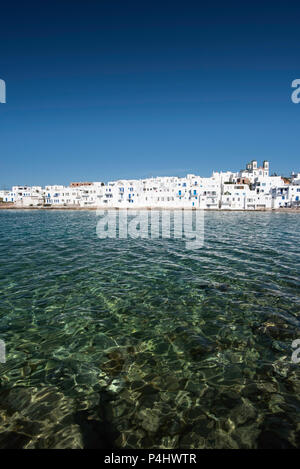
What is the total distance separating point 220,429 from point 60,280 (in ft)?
30.9

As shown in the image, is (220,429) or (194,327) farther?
(194,327)

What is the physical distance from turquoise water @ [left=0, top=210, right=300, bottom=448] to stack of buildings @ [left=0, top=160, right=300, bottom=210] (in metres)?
93.1

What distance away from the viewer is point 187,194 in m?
102

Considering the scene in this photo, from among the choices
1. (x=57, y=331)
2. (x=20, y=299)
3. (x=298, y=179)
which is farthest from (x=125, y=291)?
(x=298, y=179)

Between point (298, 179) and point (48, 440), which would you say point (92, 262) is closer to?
point (48, 440)

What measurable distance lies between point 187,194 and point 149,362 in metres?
101

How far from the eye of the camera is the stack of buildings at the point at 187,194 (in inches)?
3809

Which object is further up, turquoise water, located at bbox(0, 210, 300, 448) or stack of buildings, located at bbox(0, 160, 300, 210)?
stack of buildings, located at bbox(0, 160, 300, 210)

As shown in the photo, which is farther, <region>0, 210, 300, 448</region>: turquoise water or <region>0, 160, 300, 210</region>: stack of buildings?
<region>0, 160, 300, 210</region>: stack of buildings

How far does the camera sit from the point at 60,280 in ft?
37.3

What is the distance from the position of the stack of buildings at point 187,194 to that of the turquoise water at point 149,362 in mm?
93131

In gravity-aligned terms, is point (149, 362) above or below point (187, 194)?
below

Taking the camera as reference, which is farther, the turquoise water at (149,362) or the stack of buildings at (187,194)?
the stack of buildings at (187,194)

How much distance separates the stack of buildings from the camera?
96750 mm
